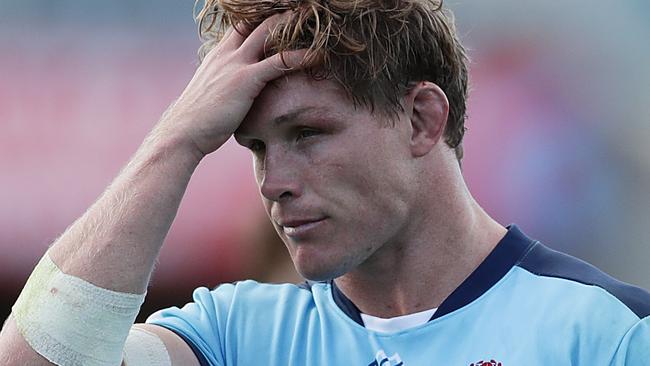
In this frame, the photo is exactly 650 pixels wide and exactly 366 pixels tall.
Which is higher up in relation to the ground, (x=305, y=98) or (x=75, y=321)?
(x=305, y=98)

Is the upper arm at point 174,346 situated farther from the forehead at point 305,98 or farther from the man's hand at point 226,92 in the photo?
the forehead at point 305,98

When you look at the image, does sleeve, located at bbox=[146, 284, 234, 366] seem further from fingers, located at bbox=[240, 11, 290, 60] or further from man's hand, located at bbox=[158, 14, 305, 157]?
fingers, located at bbox=[240, 11, 290, 60]

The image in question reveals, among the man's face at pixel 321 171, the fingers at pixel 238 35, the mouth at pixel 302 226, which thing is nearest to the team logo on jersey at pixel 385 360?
the man's face at pixel 321 171

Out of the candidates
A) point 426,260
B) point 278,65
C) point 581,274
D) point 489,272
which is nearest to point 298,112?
point 278,65

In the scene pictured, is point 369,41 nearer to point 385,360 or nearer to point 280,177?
point 280,177

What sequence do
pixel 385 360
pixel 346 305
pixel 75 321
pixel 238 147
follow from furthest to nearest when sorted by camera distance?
1. pixel 238 147
2. pixel 346 305
3. pixel 385 360
4. pixel 75 321

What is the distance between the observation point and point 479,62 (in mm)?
5629

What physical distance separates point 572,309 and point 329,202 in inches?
22.1

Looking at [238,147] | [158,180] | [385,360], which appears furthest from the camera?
[238,147]

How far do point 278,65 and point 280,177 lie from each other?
0.79 ft

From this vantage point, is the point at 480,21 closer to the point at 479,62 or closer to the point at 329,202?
the point at 479,62

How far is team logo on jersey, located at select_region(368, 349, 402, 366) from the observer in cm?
250

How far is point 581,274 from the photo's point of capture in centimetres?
249

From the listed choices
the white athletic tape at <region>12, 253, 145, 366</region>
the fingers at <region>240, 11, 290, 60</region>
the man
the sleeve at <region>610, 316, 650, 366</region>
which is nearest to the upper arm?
the man
